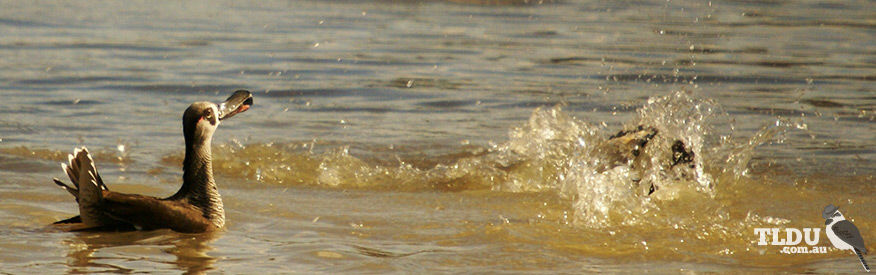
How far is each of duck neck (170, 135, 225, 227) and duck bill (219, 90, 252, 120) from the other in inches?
5.8

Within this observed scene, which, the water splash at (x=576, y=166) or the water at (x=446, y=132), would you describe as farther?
the water splash at (x=576, y=166)

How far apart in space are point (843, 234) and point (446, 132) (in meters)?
3.91

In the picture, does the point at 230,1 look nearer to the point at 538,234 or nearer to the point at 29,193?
the point at 29,193

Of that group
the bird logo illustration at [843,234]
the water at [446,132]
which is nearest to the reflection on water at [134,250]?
the water at [446,132]

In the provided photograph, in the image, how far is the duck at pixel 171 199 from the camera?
571 centimetres

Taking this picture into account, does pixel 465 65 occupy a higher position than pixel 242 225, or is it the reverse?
pixel 465 65

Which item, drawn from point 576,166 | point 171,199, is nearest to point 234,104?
point 171,199

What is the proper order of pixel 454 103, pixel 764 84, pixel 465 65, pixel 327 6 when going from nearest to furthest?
pixel 454 103 < pixel 764 84 < pixel 465 65 < pixel 327 6

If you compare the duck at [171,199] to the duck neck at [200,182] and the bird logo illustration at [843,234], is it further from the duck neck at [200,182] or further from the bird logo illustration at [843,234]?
the bird logo illustration at [843,234]

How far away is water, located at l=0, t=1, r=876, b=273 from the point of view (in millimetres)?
5785

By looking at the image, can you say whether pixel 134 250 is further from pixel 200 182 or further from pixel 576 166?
pixel 576 166

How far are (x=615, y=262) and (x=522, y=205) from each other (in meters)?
1.48

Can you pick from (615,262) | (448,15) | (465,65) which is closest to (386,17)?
(448,15)

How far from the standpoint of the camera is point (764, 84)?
1195 centimetres
